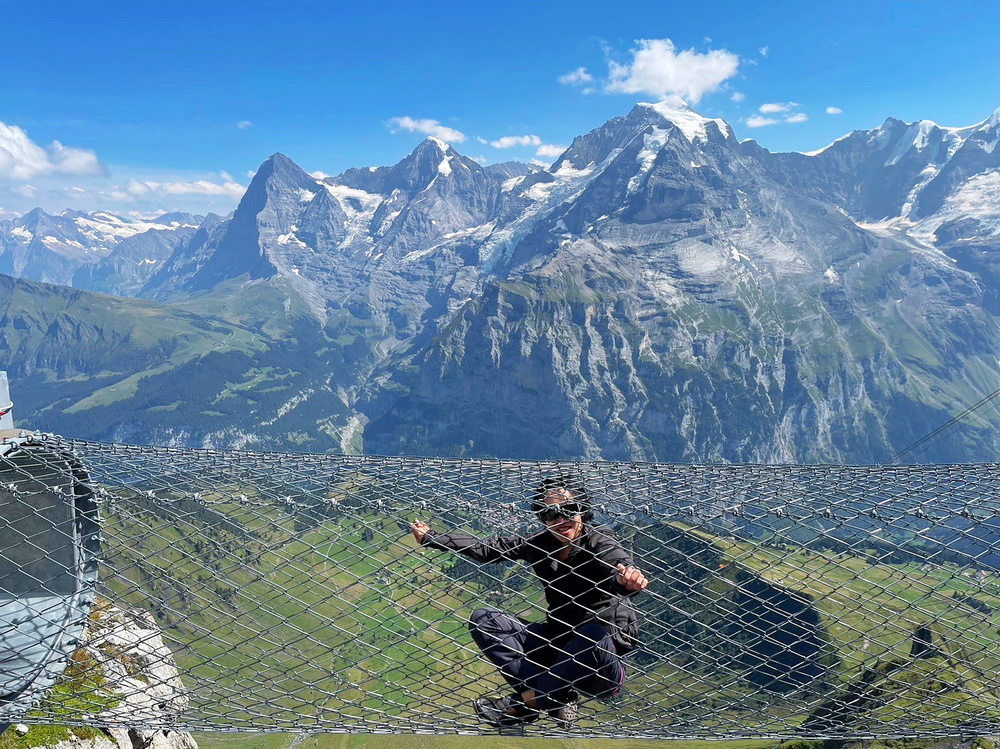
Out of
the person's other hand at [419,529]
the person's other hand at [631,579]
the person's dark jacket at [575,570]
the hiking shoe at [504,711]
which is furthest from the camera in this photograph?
the person's other hand at [419,529]

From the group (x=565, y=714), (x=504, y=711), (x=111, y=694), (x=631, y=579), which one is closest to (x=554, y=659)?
(x=565, y=714)

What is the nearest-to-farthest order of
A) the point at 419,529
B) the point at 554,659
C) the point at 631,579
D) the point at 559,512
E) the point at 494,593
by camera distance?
the point at 631,579 → the point at 559,512 → the point at 554,659 → the point at 419,529 → the point at 494,593

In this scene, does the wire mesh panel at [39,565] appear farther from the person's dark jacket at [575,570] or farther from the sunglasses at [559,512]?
the sunglasses at [559,512]

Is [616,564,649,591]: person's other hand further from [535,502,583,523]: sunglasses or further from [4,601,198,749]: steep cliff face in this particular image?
[4,601,198,749]: steep cliff face

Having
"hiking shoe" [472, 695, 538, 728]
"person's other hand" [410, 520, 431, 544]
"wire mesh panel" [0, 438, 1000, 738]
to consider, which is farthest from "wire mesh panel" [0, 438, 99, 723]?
"hiking shoe" [472, 695, 538, 728]

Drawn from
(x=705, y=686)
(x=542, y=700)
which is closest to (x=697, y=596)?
(x=705, y=686)

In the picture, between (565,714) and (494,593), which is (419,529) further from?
(565,714)

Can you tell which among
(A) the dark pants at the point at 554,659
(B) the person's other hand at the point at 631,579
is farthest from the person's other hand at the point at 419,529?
(B) the person's other hand at the point at 631,579

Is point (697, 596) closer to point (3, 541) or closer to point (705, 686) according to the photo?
point (705, 686)
